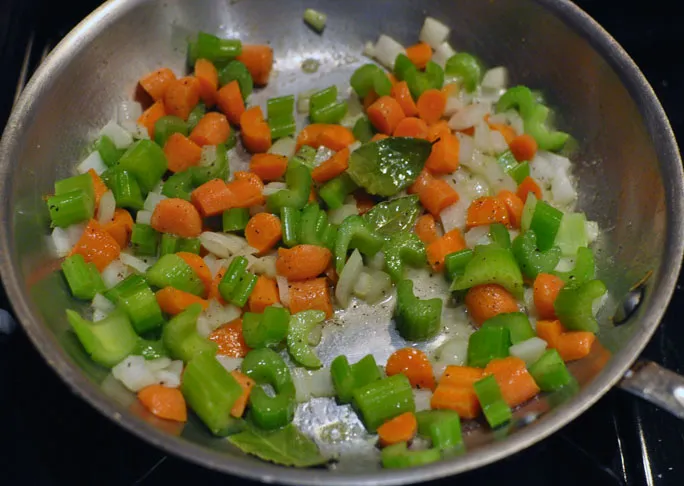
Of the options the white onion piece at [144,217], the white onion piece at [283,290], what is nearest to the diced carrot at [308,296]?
the white onion piece at [283,290]

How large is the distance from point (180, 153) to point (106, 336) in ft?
2.36

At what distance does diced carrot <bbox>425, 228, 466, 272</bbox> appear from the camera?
2.14 m

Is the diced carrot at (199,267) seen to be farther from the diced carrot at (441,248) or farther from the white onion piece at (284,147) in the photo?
the diced carrot at (441,248)

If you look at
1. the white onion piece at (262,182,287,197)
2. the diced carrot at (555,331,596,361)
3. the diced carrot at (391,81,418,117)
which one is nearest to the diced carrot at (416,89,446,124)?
the diced carrot at (391,81,418,117)

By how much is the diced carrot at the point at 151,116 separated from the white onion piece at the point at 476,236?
113 cm

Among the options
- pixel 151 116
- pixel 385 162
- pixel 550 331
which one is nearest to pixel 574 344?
pixel 550 331

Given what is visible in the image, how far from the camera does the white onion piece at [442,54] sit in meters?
2.61

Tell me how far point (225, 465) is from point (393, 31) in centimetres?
182

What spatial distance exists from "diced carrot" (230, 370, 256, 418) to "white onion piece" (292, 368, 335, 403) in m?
0.14

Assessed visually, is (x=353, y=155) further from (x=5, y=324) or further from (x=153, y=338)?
(x=5, y=324)

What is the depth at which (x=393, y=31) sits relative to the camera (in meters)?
2.68

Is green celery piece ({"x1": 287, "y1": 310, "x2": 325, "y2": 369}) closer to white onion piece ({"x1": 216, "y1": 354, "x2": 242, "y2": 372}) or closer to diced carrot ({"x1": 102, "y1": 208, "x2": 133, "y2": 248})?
white onion piece ({"x1": 216, "y1": 354, "x2": 242, "y2": 372})

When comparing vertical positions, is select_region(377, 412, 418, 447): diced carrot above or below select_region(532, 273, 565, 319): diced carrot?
below

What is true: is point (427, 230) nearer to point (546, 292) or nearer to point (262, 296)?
point (546, 292)
